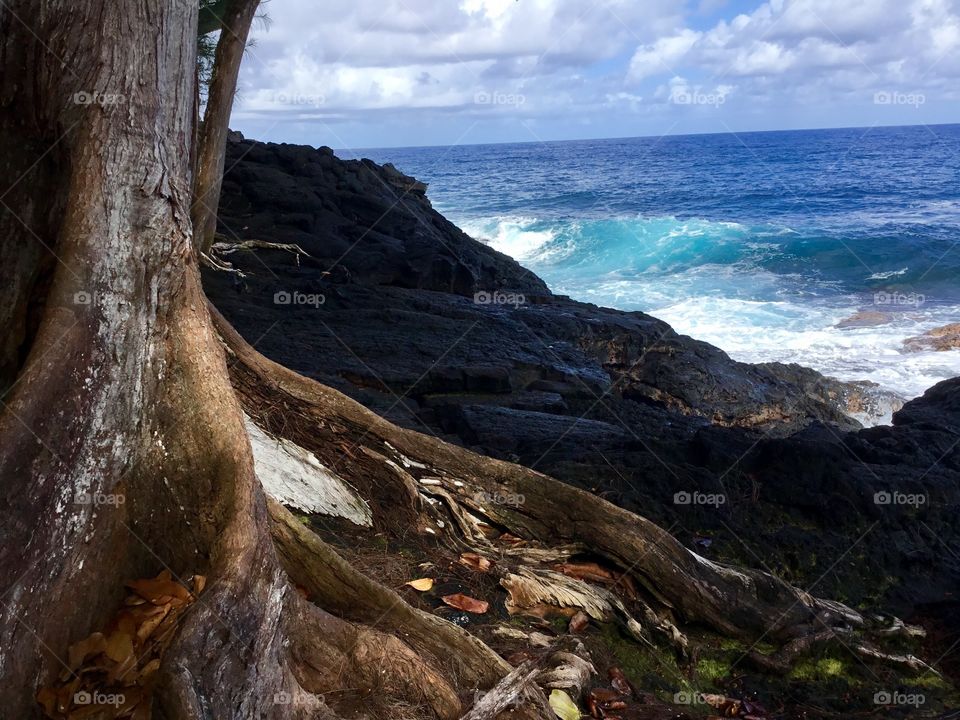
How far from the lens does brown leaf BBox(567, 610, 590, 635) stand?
A: 4.57m

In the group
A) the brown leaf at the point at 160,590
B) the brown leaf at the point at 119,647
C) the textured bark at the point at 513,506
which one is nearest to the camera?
the brown leaf at the point at 119,647

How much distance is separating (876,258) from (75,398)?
33.7m

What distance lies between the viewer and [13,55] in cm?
346

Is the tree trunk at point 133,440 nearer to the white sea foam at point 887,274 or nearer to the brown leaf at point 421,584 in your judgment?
the brown leaf at point 421,584

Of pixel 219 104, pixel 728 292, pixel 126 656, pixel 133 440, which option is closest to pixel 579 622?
pixel 126 656

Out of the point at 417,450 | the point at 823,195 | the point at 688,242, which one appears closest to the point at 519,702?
the point at 417,450

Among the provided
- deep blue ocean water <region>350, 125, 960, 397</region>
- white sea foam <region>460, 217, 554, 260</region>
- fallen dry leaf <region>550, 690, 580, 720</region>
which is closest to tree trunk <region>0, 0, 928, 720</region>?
fallen dry leaf <region>550, 690, 580, 720</region>

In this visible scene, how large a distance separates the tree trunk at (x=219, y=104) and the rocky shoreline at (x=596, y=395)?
4.04 ft

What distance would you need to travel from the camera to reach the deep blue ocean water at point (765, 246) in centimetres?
2073

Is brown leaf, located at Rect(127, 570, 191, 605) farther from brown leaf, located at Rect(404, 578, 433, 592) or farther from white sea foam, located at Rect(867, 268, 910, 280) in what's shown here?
white sea foam, located at Rect(867, 268, 910, 280)

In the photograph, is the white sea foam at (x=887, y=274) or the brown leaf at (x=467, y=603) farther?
the white sea foam at (x=887, y=274)

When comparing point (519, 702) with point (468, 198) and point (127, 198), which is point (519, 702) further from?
point (468, 198)

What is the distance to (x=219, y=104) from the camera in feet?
32.6

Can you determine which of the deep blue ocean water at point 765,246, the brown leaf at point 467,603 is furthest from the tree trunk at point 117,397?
the deep blue ocean water at point 765,246
